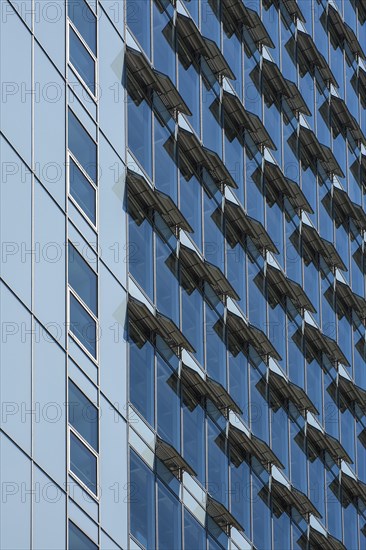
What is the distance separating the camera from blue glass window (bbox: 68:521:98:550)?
30.1m

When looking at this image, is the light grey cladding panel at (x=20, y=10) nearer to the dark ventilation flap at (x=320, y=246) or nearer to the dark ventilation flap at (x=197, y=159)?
the dark ventilation flap at (x=197, y=159)

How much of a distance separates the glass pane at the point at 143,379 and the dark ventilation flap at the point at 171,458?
20.8 inches

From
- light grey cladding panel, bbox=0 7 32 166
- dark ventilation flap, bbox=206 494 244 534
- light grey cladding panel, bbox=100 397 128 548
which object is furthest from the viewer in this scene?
dark ventilation flap, bbox=206 494 244 534

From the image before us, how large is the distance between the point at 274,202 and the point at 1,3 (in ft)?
63.6

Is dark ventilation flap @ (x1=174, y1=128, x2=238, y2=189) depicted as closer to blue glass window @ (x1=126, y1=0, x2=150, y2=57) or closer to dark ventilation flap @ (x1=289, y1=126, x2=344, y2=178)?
blue glass window @ (x1=126, y1=0, x2=150, y2=57)

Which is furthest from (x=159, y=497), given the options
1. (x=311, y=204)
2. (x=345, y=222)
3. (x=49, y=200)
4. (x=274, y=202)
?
(x=345, y=222)

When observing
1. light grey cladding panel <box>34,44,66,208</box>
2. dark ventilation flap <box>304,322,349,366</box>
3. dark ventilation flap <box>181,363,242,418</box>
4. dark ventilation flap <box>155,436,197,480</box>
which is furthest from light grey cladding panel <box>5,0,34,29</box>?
dark ventilation flap <box>304,322,349,366</box>

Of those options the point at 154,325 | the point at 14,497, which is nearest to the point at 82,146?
the point at 154,325

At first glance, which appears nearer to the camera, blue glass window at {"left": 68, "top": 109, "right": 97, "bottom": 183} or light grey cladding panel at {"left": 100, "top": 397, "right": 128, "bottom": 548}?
light grey cladding panel at {"left": 100, "top": 397, "right": 128, "bottom": 548}

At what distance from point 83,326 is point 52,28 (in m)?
5.58

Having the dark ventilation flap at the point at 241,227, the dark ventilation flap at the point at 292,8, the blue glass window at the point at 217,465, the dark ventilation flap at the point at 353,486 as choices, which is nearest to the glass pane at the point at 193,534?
the blue glass window at the point at 217,465

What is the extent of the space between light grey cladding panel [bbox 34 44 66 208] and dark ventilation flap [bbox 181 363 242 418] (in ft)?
26.8

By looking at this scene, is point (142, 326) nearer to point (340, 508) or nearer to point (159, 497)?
point (159, 497)

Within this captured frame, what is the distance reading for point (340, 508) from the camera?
163 ft
